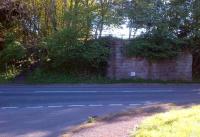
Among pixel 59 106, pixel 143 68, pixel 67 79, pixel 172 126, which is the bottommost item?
pixel 59 106

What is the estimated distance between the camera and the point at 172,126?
939cm

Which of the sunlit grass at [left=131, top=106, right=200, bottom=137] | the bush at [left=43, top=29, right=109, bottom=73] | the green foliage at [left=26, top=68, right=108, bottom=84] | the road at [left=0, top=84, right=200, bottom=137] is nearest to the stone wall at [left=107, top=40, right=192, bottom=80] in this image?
the bush at [left=43, top=29, right=109, bottom=73]

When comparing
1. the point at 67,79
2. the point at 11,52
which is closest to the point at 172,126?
the point at 67,79

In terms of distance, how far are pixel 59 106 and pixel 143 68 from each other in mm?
12185

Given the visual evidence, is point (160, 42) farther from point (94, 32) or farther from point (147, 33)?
point (94, 32)

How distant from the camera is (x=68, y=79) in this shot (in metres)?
25.6

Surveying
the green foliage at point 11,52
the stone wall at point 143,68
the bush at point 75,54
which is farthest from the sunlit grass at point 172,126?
the green foliage at point 11,52

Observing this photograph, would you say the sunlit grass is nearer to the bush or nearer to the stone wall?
the stone wall

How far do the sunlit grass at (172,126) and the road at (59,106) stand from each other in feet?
6.65

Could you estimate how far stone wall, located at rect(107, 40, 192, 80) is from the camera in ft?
86.1

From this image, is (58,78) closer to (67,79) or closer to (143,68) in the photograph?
(67,79)

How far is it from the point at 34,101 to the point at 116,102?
273 centimetres

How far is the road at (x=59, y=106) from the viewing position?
36.6ft

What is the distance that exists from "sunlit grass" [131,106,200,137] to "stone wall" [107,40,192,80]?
49.6 ft
